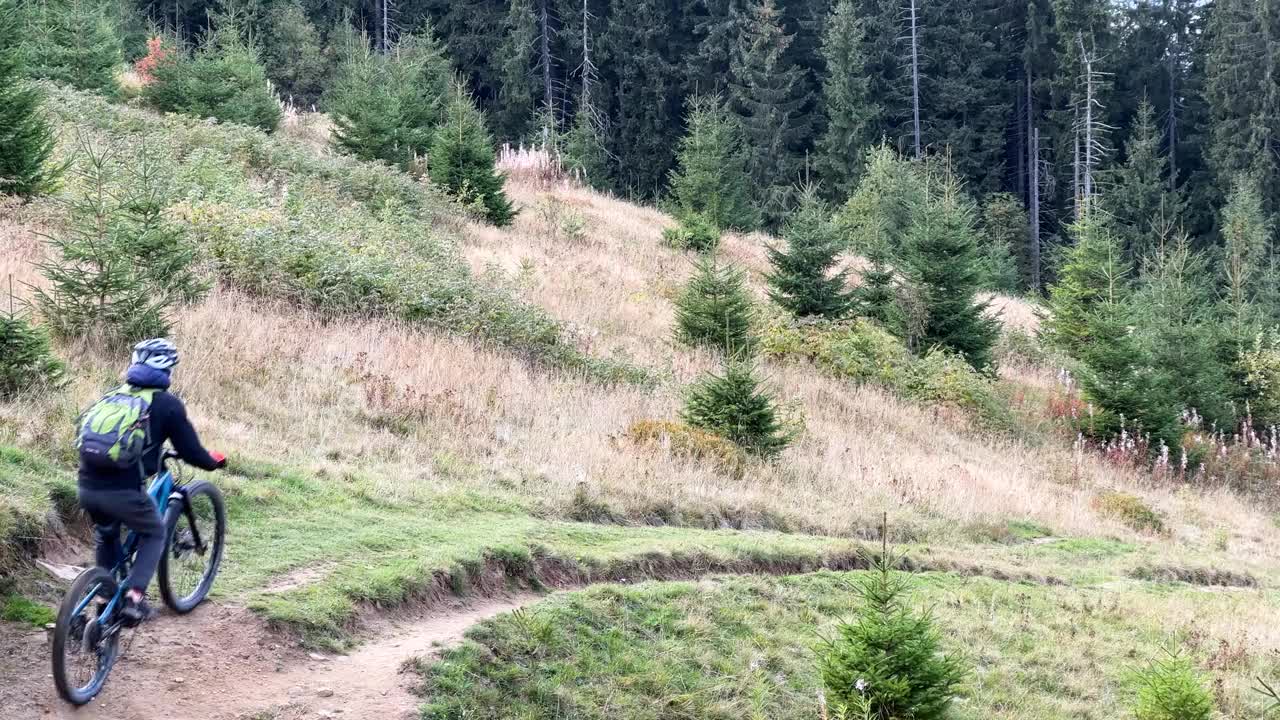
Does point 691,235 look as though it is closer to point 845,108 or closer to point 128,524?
point 128,524

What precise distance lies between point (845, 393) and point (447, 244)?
783 cm

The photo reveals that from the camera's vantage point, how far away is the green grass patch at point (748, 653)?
646 cm

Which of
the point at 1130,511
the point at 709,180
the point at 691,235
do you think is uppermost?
the point at 709,180

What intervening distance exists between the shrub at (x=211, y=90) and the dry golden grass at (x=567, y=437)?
1365cm

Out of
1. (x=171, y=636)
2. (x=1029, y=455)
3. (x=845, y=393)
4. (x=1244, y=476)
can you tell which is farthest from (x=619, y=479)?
(x=1244, y=476)

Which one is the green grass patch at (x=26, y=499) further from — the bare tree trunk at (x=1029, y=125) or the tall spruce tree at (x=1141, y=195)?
the bare tree trunk at (x=1029, y=125)

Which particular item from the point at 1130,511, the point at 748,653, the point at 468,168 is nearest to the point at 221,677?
the point at 748,653

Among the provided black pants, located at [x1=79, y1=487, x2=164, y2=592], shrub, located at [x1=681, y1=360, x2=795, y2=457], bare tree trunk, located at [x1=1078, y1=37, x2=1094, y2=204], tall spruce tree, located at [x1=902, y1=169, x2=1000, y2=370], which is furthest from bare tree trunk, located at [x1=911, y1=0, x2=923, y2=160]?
black pants, located at [x1=79, y1=487, x2=164, y2=592]

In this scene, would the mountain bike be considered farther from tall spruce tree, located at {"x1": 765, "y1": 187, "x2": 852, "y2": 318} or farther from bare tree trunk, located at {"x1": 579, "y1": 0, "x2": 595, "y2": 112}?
bare tree trunk, located at {"x1": 579, "y1": 0, "x2": 595, "y2": 112}

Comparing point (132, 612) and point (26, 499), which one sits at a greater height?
point (26, 499)

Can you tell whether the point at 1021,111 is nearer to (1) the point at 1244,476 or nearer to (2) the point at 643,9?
(2) the point at 643,9

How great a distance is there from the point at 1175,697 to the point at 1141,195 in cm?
5316

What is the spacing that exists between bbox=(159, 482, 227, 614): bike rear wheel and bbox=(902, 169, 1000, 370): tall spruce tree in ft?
59.7

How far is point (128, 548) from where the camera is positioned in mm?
5621
